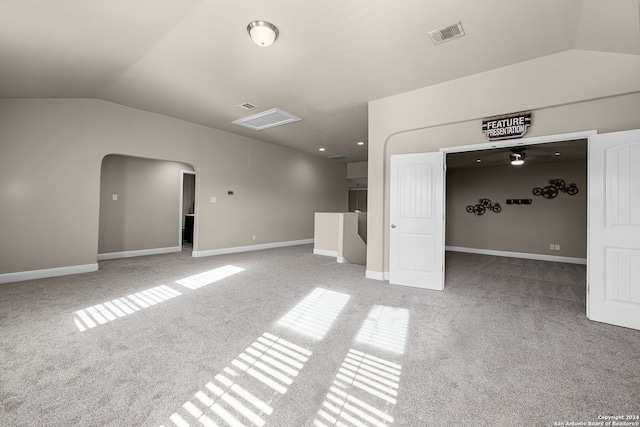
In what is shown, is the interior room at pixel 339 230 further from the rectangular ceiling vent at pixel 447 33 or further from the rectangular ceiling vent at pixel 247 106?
the rectangular ceiling vent at pixel 247 106

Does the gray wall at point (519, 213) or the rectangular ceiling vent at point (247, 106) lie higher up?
the rectangular ceiling vent at point (247, 106)

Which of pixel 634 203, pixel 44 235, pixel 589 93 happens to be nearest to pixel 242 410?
pixel 634 203

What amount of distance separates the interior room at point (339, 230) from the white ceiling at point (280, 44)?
0.09ft

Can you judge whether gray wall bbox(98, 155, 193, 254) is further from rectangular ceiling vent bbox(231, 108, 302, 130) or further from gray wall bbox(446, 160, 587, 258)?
gray wall bbox(446, 160, 587, 258)

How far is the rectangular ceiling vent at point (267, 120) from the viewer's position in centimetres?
514

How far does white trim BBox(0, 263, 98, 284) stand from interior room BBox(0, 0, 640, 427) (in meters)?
0.05

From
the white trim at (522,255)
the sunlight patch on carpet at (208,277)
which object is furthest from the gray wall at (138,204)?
the white trim at (522,255)

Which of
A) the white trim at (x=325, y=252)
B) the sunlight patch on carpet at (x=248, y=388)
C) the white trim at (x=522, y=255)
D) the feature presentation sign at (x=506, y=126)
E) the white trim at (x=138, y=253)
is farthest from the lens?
the white trim at (x=325, y=252)

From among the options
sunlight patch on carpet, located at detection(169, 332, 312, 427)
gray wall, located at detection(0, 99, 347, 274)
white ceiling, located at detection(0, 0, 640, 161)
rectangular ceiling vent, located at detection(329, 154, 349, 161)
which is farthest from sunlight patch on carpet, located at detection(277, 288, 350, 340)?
rectangular ceiling vent, located at detection(329, 154, 349, 161)

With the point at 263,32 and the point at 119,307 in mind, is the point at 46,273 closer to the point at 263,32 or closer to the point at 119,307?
the point at 119,307

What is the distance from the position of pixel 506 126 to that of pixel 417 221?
1664 millimetres

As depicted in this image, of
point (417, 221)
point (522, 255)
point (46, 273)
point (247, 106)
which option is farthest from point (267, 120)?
point (522, 255)

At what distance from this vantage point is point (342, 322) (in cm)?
269

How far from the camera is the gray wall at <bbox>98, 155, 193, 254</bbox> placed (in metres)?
5.81
